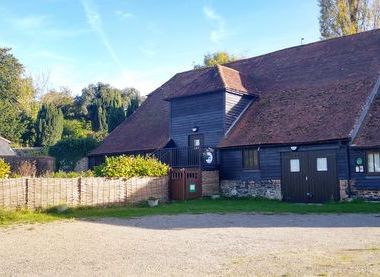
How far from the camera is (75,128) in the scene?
5956 centimetres

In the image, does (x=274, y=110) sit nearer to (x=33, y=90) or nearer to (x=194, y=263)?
(x=194, y=263)

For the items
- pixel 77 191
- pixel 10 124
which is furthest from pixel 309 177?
pixel 10 124

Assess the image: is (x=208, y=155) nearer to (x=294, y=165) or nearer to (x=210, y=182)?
(x=210, y=182)

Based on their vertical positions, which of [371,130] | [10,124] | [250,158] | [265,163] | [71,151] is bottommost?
[265,163]

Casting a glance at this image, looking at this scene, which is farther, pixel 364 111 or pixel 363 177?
pixel 364 111

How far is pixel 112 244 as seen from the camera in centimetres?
1063

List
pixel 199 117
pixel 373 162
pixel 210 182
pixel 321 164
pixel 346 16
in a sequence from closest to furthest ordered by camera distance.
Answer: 1. pixel 373 162
2. pixel 321 164
3. pixel 210 182
4. pixel 199 117
5. pixel 346 16

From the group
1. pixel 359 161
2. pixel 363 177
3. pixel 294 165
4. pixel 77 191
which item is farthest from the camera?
A: pixel 294 165

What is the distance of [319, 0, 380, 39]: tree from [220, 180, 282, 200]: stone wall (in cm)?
2014

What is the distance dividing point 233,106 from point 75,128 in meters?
37.0

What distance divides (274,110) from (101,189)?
420 inches

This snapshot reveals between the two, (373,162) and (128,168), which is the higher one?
(373,162)

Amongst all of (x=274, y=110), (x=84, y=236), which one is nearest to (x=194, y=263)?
(x=84, y=236)

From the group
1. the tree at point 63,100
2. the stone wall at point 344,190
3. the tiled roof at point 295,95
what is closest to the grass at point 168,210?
the stone wall at point 344,190
